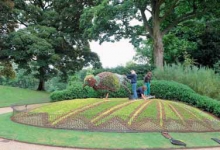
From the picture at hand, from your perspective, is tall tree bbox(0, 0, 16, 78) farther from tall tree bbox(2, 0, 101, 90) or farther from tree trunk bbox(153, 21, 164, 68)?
tree trunk bbox(153, 21, 164, 68)

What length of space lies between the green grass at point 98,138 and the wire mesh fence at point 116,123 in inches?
15.9

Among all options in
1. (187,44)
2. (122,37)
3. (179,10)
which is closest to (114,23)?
(122,37)

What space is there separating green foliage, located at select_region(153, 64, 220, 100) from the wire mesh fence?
17.4 feet

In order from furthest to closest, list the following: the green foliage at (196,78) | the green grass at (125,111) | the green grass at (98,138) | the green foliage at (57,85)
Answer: the green foliage at (57,85), the green foliage at (196,78), the green grass at (125,111), the green grass at (98,138)

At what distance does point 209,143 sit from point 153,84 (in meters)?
7.60

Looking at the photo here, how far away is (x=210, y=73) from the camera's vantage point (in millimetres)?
16859

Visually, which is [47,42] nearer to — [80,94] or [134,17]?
[134,17]

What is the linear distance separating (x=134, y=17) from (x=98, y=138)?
14.6 meters

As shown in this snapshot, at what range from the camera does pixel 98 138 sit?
8430 millimetres

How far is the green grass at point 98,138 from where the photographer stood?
7.79 meters

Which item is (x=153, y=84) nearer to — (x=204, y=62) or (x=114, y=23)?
(x=114, y=23)

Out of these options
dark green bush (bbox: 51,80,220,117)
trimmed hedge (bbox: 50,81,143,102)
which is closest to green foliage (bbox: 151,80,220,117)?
dark green bush (bbox: 51,80,220,117)

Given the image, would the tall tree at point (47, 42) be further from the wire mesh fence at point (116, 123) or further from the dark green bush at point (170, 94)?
the wire mesh fence at point (116, 123)

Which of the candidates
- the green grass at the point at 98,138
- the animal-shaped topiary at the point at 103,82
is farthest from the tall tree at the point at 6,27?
the green grass at the point at 98,138
